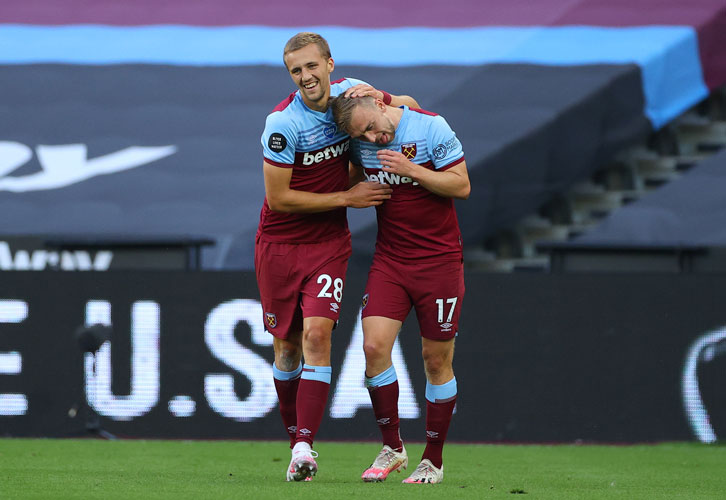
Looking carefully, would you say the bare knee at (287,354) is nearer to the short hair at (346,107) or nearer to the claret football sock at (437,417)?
the claret football sock at (437,417)

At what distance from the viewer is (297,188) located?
17.5 feet

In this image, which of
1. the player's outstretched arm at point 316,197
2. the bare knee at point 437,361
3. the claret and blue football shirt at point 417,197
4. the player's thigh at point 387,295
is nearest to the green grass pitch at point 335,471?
the bare knee at point 437,361

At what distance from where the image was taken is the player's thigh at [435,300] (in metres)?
5.30

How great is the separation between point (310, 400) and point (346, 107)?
4.25 ft

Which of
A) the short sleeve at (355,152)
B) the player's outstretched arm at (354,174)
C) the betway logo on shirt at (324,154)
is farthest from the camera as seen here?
the player's outstretched arm at (354,174)

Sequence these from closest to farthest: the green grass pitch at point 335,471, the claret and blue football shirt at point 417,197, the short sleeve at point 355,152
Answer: the green grass pitch at point 335,471, the claret and blue football shirt at point 417,197, the short sleeve at point 355,152

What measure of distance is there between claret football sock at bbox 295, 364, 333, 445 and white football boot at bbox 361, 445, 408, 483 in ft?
1.11

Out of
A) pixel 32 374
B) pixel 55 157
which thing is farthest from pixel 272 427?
pixel 55 157

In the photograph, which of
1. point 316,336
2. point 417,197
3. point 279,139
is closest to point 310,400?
point 316,336

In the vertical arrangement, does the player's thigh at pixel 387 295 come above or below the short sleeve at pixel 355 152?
below

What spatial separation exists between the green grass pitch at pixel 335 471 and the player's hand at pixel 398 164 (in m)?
1.35

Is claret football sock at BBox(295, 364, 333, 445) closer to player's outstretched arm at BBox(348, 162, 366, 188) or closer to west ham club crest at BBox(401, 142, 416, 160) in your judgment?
player's outstretched arm at BBox(348, 162, 366, 188)

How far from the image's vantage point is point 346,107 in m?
5.04

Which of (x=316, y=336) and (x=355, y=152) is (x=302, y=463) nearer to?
(x=316, y=336)
